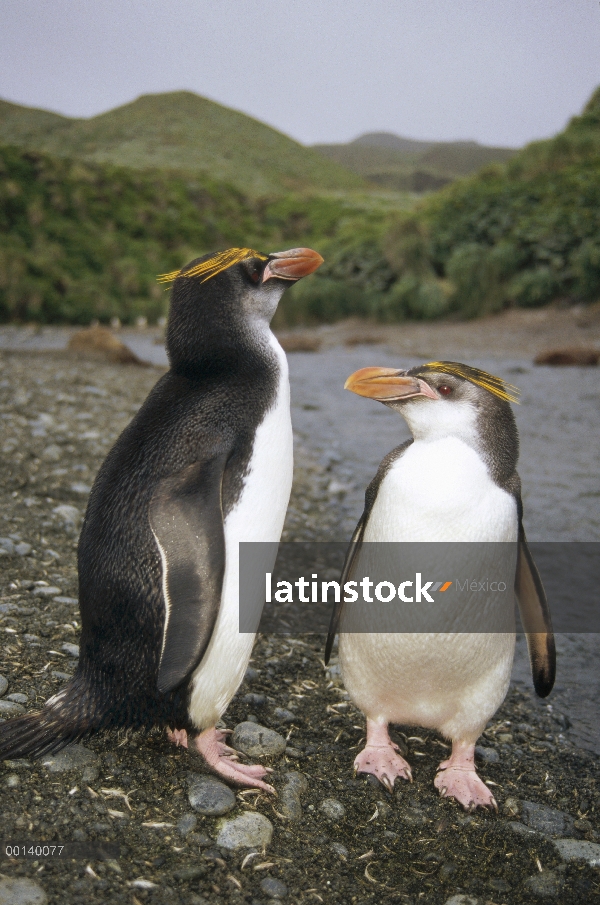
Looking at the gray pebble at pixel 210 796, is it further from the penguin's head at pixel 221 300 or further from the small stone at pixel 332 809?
the penguin's head at pixel 221 300

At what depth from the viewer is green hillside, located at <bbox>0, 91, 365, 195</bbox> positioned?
39.2 feet

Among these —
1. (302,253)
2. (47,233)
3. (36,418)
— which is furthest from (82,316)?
(302,253)

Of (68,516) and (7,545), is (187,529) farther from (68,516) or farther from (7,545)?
(68,516)

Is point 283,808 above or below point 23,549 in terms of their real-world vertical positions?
below

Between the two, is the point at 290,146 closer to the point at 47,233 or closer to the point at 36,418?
the point at 47,233

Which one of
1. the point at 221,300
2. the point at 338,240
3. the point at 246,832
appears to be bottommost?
the point at 246,832

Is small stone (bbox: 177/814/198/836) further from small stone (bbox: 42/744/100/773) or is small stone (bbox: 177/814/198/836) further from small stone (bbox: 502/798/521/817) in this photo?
small stone (bbox: 502/798/521/817)

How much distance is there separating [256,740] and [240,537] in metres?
0.60

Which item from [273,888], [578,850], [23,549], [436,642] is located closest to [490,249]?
[23,549]

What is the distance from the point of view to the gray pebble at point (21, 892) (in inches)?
49.8

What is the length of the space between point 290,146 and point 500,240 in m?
14.7

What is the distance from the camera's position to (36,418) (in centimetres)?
482

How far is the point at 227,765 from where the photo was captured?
1772mm

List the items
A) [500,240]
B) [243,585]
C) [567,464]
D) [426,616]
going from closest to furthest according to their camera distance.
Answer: [243,585] < [426,616] < [567,464] < [500,240]
